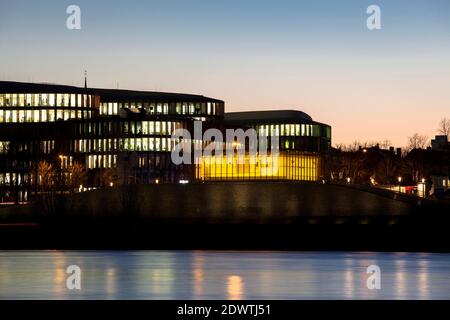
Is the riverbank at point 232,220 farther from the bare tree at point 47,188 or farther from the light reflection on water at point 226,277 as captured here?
the light reflection on water at point 226,277

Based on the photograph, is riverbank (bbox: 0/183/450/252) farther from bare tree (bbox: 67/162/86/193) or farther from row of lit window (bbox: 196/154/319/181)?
bare tree (bbox: 67/162/86/193)

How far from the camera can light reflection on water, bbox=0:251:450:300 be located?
193 feet

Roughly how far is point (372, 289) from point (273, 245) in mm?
60095

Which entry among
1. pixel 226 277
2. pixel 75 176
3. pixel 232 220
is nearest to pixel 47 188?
pixel 75 176

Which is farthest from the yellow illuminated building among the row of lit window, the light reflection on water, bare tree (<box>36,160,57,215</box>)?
the light reflection on water

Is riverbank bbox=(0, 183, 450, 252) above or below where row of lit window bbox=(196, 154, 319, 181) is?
below

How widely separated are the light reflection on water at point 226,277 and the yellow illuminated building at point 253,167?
62.5 meters

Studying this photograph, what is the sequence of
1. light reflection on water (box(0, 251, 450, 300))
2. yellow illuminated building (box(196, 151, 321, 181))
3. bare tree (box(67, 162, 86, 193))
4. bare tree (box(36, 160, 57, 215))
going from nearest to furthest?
light reflection on water (box(0, 251, 450, 300))
bare tree (box(36, 160, 57, 215))
yellow illuminated building (box(196, 151, 321, 181))
bare tree (box(67, 162, 86, 193))

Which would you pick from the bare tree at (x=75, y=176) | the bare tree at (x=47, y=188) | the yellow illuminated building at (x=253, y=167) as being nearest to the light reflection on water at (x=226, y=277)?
the bare tree at (x=47, y=188)

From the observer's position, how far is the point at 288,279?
69250mm

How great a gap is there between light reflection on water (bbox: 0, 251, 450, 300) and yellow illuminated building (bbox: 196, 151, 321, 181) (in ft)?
205

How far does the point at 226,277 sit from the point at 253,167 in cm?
9296
